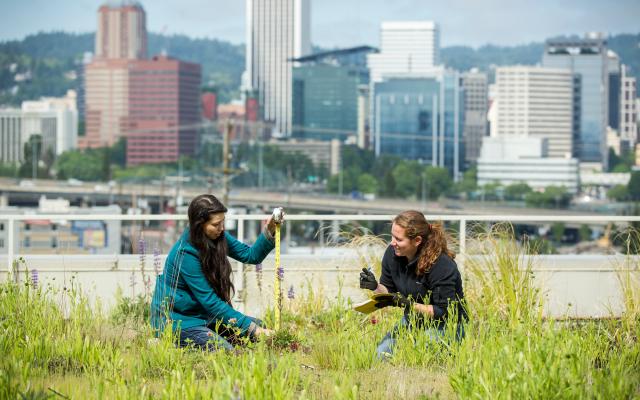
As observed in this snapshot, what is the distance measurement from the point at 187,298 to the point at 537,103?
643 feet

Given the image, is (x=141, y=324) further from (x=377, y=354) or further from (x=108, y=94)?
(x=108, y=94)

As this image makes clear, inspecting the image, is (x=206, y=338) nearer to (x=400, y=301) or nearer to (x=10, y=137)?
(x=400, y=301)

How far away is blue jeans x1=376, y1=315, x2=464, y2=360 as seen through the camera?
4492 mm

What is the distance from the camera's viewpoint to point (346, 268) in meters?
6.24

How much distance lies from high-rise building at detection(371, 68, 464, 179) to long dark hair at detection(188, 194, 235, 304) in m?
167

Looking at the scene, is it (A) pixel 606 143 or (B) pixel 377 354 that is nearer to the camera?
(B) pixel 377 354

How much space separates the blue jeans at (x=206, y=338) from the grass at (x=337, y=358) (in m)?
0.07

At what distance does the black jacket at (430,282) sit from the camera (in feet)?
15.2

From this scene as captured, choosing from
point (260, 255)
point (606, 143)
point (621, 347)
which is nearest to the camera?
point (621, 347)

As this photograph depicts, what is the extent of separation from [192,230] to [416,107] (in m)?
178

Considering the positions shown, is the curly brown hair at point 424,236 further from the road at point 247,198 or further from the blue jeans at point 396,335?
the road at point 247,198

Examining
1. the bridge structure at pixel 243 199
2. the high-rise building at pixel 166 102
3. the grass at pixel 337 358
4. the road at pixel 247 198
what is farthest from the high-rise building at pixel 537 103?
the grass at pixel 337 358

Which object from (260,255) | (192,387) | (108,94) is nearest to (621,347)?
(260,255)

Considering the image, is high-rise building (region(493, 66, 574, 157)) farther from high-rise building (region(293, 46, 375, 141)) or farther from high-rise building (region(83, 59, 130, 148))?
high-rise building (region(83, 59, 130, 148))
